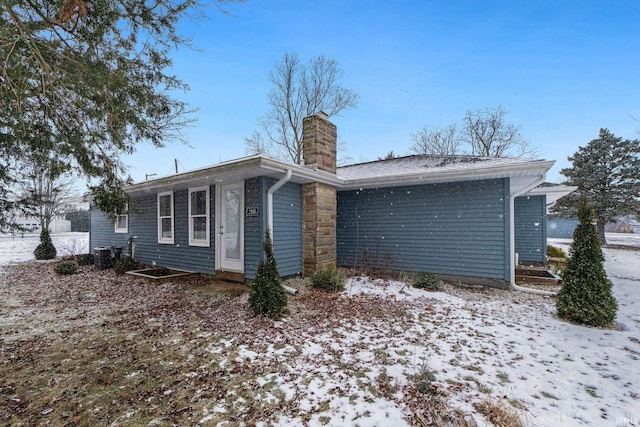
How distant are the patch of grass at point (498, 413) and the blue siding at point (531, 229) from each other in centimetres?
863

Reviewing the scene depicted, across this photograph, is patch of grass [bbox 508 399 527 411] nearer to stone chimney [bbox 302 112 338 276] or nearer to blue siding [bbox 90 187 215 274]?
stone chimney [bbox 302 112 338 276]

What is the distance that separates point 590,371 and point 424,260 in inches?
171

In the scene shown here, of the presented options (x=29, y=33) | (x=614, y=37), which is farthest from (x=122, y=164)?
(x=614, y=37)

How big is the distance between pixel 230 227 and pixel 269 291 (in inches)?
112

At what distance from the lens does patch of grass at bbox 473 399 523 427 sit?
2092mm

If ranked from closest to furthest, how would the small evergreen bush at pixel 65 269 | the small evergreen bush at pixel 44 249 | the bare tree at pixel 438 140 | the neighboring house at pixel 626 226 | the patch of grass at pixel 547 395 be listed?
the patch of grass at pixel 547 395 < the small evergreen bush at pixel 65 269 < the small evergreen bush at pixel 44 249 < the bare tree at pixel 438 140 < the neighboring house at pixel 626 226

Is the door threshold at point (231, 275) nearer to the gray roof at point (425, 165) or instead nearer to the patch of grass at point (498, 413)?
the gray roof at point (425, 165)

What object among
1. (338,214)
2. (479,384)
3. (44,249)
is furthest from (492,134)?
(44,249)

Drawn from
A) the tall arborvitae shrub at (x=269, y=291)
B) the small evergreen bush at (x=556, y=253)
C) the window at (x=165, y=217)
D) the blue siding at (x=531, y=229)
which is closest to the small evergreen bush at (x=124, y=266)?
the window at (x=165, y=217)

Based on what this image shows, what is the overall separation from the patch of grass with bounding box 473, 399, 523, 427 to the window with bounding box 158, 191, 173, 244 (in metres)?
7.96

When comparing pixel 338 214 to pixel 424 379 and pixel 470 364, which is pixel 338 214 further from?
pixel 424 379

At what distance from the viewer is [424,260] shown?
725cm

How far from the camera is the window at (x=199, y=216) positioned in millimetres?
7150

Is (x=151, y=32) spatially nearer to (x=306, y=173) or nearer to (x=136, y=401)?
(x=306, y=173)
